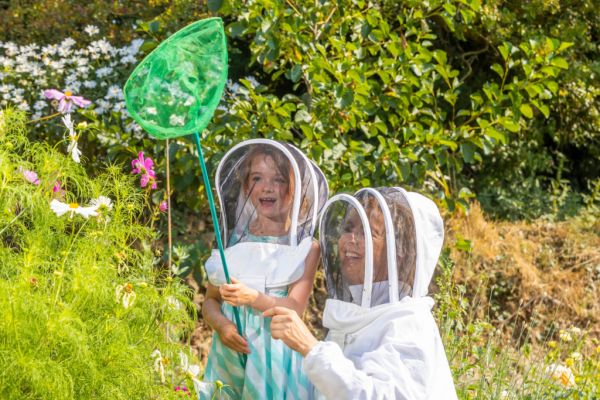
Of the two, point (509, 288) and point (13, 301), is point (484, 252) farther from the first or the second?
point (13, 301)

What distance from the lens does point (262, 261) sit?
3.35m

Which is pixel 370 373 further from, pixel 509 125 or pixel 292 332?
pixel 509 125

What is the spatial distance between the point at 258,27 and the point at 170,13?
1.37 m

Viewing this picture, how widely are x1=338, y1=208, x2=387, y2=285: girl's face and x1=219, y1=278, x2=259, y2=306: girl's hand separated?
1.31ft

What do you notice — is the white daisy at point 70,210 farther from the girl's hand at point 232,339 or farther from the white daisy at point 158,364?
the girl's hand at point 232,339

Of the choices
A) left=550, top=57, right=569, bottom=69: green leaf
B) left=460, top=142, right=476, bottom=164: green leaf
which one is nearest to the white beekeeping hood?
left=460, top=142, right=476, bottom=164: green leaf

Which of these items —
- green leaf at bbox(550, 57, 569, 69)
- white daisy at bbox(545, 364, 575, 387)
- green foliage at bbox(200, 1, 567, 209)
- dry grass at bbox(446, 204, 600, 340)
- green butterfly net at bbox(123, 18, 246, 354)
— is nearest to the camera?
green butterfly net at bbox(123, 18, 246, 354)

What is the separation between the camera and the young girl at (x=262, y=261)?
3.25 metres

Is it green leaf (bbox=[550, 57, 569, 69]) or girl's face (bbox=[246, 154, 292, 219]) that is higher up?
green leaf (bbox=[550, 57, 569, 69])

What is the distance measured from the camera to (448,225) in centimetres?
672

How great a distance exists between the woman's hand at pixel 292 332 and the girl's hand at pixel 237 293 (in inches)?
12.8

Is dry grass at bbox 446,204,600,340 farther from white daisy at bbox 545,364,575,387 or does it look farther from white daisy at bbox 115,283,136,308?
white daisy at bbox 115,283,136,308

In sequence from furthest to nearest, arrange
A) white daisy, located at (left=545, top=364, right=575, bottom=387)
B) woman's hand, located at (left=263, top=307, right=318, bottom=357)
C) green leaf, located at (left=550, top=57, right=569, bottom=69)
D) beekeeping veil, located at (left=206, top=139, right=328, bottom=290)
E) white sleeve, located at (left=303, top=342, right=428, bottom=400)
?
1. green leaf, located at (left=550, top=57, right=569, bottom=69)
2. white daisy, located at (left=545, top=364, right=575, bottom=387)
3. beekeeping veil, located at (left=206, top=139, right=328, bottom=290)
4. woman's hand, located at (left=263, top=307, right=318, bottom=357)
5. white sleeve, located at (left=303, top=342, right=428, bottom=400)

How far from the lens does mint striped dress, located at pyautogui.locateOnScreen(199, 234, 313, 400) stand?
322 cm
